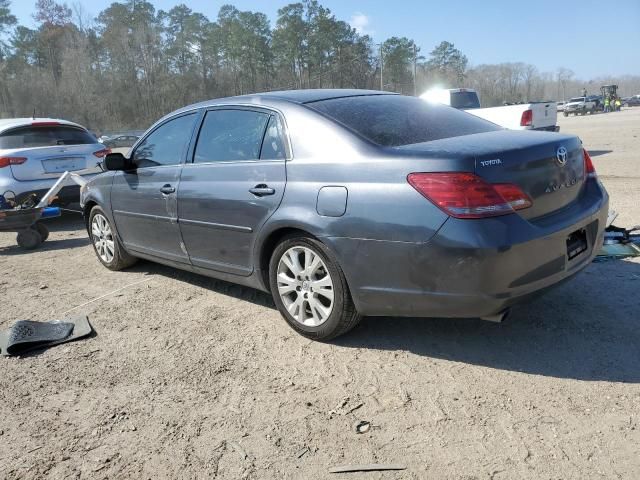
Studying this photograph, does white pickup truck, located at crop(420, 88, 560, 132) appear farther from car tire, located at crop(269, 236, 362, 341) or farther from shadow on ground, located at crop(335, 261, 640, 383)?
car tire, located at crop(269, 236, 362, 341)

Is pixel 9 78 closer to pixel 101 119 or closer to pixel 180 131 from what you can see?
pixel 101 119

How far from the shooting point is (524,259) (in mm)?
2777

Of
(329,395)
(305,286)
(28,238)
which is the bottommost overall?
(329,395)

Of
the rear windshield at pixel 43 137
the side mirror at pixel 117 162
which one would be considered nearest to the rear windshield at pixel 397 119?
the side mirror at pixel 117 162

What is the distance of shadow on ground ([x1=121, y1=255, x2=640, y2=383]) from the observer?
3.04 meters

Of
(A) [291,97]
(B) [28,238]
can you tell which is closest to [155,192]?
(A) [291,97]

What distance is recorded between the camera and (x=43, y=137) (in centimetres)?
802

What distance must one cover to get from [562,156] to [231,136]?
229cm

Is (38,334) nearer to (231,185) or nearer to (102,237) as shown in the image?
(231,185)

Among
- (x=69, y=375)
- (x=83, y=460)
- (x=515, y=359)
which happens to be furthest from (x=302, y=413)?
(x=69, y=375)

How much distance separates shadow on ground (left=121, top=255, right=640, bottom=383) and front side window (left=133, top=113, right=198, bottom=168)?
2128mm

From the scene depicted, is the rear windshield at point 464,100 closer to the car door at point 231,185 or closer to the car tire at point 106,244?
the car tire at point 106,244

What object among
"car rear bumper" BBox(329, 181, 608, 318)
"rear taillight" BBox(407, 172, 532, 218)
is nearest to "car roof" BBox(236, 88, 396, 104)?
"car rear bumper" BBox(329, 181, 608, 318)

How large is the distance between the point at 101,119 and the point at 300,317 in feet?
247
